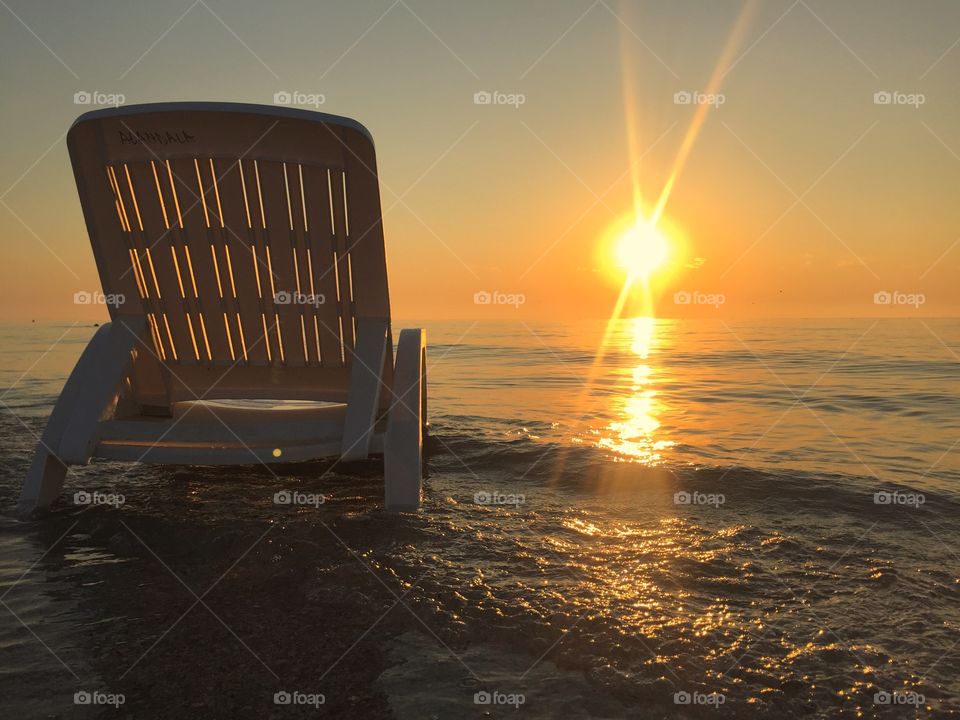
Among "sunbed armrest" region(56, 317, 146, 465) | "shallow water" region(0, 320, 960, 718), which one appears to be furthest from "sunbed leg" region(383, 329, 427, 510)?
"sunbed armrest" region(56, 317, 146, 465)

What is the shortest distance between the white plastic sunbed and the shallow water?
1.51ft

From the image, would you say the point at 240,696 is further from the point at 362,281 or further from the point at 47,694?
the point at 362,281

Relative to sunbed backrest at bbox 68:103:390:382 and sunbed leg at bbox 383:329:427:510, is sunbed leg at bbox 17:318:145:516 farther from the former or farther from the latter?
sunbed leg at bbox 383:329:427:510

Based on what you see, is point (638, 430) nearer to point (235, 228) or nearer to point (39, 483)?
point (235, 228)

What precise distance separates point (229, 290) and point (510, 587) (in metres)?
2.89

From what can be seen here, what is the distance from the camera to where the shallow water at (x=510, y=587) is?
89.4 inches

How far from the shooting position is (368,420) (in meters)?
4.28

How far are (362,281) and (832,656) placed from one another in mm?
3323

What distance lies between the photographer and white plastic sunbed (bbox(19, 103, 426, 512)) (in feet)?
13.6


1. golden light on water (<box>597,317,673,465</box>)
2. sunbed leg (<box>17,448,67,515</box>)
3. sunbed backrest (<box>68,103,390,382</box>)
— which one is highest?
sunbed backrest (<box>68,103,390,382</box>)

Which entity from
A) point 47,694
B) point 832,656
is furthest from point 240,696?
point 832,656

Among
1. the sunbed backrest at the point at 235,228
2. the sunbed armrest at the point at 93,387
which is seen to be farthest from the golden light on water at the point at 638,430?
the sunbed armrest at the point at 93,387

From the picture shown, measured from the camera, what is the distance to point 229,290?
4.68 meters

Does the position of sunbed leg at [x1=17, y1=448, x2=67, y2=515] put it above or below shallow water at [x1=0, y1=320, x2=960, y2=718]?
above
